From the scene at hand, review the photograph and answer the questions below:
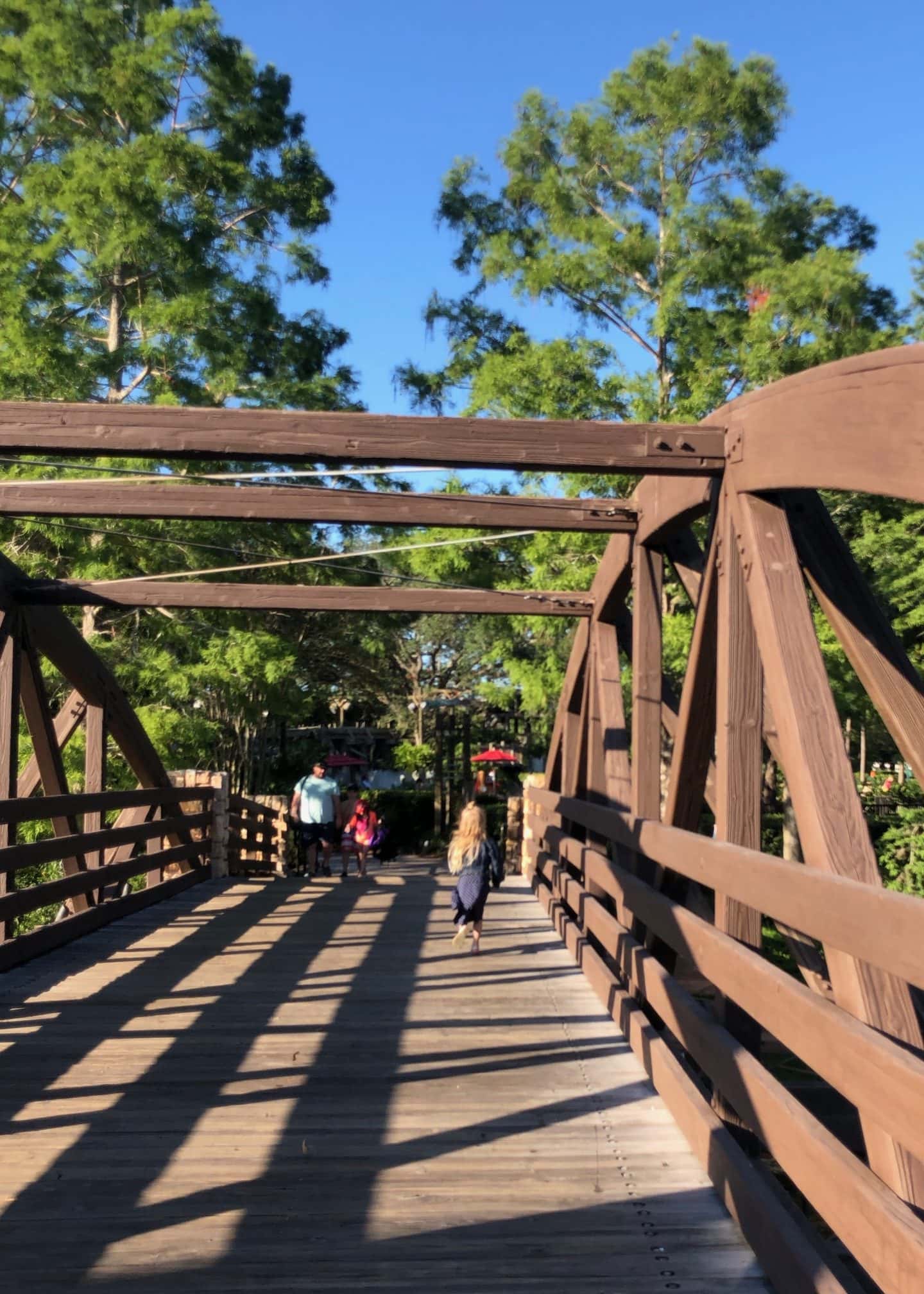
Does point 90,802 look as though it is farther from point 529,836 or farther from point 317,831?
point 529,836

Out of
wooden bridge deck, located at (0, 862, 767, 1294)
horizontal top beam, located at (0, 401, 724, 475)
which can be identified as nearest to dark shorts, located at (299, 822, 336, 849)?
wooden bridge deck, located at (0, 862, 767, 1294)

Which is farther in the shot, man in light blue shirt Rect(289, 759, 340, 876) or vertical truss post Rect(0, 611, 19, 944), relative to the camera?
man in light blue shirt Rect(289, 759, 340, 876)

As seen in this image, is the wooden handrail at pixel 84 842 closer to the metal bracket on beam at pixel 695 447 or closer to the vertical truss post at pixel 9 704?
the vertical truss post at pixel 9 704

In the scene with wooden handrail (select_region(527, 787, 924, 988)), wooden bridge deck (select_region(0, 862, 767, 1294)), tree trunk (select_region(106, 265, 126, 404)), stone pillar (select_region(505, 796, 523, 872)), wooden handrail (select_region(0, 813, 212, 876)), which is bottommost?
wooden bridge deck (select_region(0, 862, 767, 1294))

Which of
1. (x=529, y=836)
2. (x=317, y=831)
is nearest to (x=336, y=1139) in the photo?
(x=317, y=831)

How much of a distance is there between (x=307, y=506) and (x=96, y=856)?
7765mm

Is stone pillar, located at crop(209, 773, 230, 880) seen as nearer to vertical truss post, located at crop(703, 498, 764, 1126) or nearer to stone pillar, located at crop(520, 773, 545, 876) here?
stone pillar, located at crop(520, 773, 545, 876)

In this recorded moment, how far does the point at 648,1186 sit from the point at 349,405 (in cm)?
1653

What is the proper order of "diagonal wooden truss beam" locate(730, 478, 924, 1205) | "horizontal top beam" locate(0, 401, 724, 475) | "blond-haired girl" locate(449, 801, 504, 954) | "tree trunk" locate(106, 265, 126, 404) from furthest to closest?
"tree trunk" locate(106, 265, 126, 404) < "blond-haired girl" locate(449, 801, 504, 954) < "horizontal top beam" locate(0, 401, 724, 475) < "diagonal wooden truss beam" locate(730, 478, 924, 1205)

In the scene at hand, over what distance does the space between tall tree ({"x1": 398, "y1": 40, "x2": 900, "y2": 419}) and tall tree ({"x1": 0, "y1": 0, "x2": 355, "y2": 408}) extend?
119 inches

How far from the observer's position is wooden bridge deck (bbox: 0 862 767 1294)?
3.29 m

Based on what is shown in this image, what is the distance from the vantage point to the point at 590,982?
735 cm

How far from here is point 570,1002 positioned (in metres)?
6.87

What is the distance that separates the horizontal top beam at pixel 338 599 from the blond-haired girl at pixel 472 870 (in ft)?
6.44
